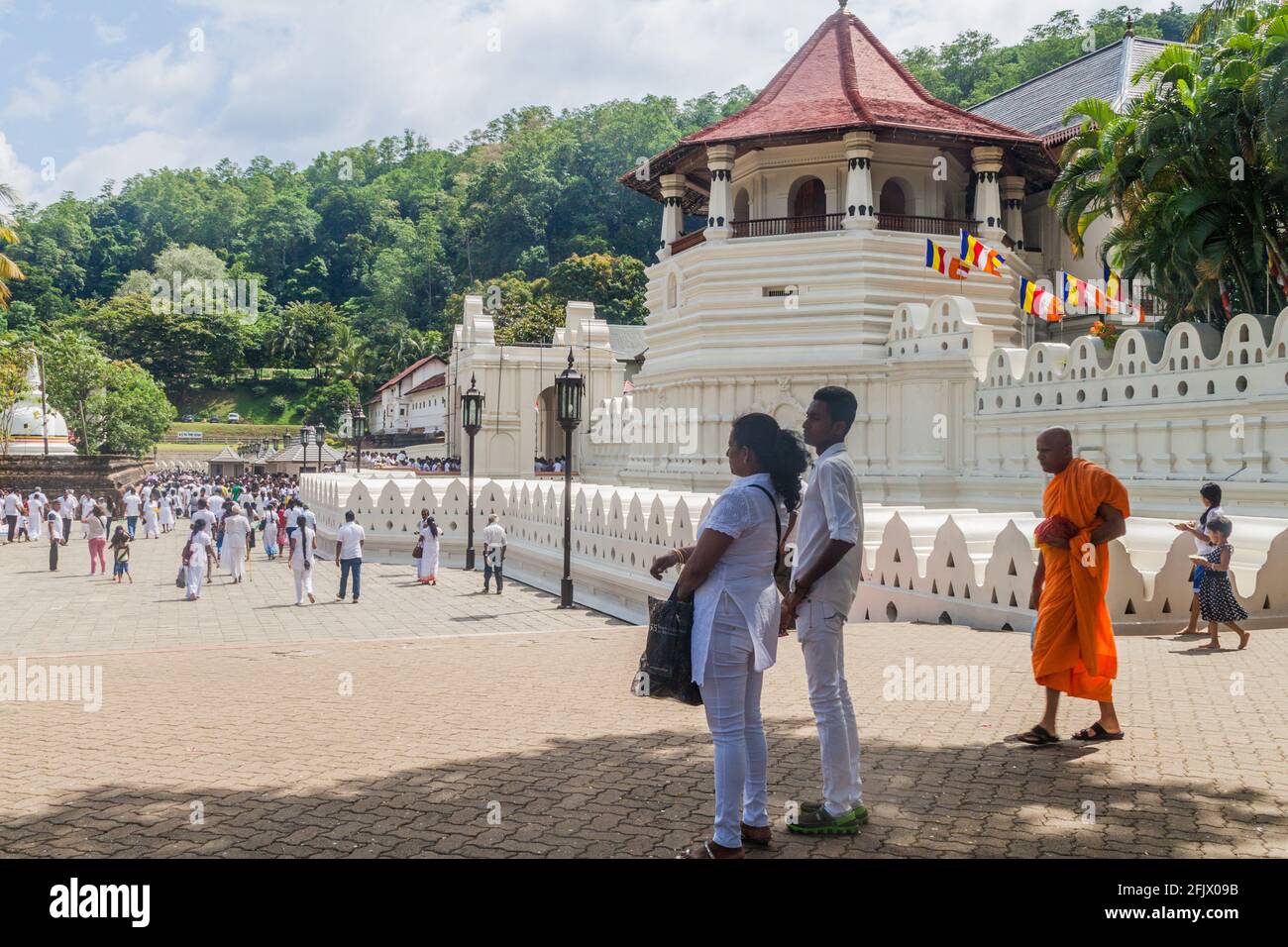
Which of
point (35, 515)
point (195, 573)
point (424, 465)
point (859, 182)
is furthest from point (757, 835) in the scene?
point (424, 465)

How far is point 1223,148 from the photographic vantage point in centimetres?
1981

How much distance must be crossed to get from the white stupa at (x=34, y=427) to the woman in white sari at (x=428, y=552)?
3968cm

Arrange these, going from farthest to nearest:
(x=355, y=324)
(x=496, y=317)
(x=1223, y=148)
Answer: (x=355, y=324)
(x=496, y=317)
(x=1223, y=148)

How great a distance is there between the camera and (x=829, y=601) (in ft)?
16.8

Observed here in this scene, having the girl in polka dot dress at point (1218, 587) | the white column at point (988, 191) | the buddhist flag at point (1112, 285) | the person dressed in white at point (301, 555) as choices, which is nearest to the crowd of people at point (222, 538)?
the person dressed in white at point (301, 555)

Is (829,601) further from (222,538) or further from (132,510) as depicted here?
(132,510)

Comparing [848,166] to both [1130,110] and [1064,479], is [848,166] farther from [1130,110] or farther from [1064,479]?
[1064,479]

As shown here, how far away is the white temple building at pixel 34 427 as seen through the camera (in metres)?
55.1

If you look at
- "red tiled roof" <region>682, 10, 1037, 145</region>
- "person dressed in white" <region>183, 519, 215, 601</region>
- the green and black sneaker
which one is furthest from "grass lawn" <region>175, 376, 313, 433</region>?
the green and black sneaker

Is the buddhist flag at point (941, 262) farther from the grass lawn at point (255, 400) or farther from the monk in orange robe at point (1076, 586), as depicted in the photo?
the grass lawn at point (255, 400)

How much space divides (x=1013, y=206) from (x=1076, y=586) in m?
31.1

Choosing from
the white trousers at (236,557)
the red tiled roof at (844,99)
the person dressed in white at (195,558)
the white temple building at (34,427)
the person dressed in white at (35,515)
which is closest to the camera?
the person dressed in white at (195,558)
